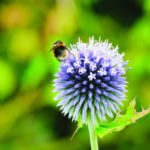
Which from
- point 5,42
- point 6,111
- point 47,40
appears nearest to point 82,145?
point 6,111

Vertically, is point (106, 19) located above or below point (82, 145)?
above

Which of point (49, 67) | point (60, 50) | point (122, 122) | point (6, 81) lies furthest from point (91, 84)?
point (6, 81)

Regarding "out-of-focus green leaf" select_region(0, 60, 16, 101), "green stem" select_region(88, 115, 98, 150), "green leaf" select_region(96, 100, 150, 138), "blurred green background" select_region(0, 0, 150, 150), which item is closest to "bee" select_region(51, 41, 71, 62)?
"green stem" select_region(88, 115, 98, 150)

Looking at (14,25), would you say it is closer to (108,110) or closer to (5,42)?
(5,42)

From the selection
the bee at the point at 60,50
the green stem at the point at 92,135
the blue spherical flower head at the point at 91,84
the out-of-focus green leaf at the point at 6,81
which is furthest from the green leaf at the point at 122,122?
the out-of-focus green leaf at the point at 6,81

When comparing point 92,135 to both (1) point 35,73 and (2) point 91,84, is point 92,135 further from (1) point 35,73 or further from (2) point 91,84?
(1) point 35,73

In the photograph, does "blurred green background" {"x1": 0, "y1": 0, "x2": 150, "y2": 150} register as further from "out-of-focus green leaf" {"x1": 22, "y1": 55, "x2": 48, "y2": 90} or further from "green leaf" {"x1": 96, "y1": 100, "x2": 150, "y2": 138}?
"green leaf" {"x1": 96, "y1": 100, "x2": 150, "y2": 138}

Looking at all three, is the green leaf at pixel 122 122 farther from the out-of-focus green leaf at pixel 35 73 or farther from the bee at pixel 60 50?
the out-of-focus green leaf at pixel 35 73
